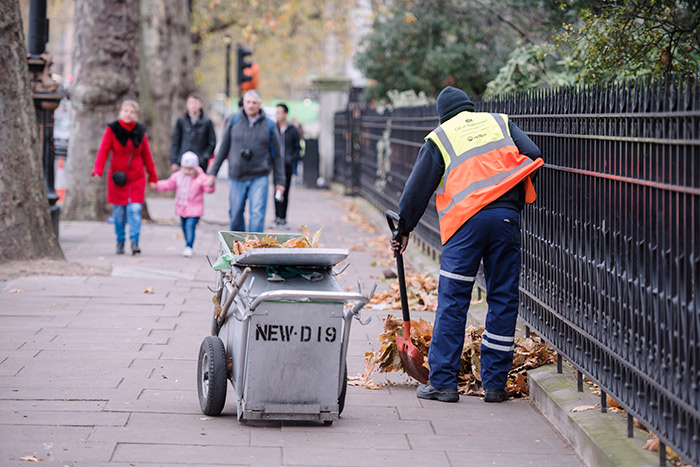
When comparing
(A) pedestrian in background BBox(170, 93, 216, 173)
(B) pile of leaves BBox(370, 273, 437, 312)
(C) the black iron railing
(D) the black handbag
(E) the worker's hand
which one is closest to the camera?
(C) the black iron railing

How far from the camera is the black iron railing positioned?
4.06m

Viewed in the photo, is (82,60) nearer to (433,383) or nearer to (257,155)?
(257,155)

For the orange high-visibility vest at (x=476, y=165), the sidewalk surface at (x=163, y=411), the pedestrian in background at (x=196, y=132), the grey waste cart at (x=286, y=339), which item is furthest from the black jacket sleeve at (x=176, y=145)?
the grey waste cart at (x=286, y=339)

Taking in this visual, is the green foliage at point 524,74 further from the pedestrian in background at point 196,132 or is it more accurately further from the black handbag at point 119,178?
the pedestrian in background at point 196,132

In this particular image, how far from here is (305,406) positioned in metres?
5.34

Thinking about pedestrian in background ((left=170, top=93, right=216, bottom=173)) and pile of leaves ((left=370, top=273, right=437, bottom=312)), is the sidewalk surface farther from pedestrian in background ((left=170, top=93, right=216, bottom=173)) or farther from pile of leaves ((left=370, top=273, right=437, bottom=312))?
pedestrian in background ((left=170, top=93, right=216, bottom=173))

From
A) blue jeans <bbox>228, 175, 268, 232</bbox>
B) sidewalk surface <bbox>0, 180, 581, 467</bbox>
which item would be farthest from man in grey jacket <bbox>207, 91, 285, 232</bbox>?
sidewalk surface <bbox>0, 180, 581, 467</bbox>

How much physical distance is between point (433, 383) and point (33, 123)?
6386 mm

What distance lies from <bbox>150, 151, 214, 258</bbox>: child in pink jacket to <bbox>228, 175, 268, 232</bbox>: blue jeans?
40 cm

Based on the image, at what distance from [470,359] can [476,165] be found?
1314 mm

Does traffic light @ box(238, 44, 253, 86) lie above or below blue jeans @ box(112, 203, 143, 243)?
above

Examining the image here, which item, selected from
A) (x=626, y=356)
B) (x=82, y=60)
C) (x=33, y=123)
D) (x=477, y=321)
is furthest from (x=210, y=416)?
(x=82, y=60)

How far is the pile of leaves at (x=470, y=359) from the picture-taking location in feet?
20.9

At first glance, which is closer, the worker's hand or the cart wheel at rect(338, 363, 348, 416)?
the cart wheel at rect(338, 363, 348, 416)
